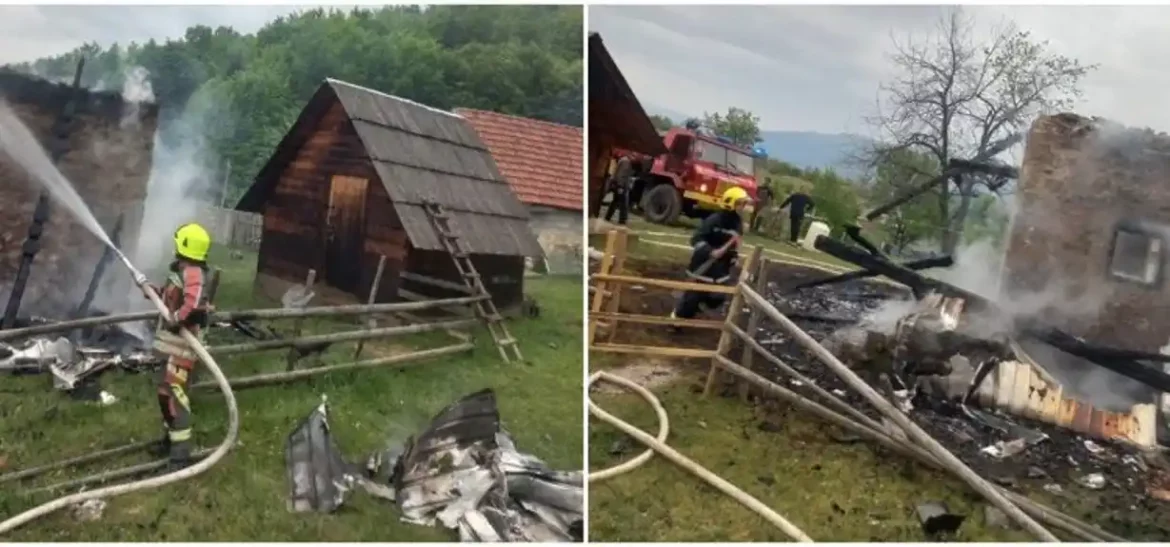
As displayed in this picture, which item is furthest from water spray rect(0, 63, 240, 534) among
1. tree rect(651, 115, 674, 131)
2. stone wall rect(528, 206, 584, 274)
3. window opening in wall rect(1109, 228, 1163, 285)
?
window opening in wall rect(1109, 228, 1163, 285)

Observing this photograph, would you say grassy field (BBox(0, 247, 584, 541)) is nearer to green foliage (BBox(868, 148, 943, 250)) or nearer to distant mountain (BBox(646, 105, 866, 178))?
distant mountain (BBox(646, 105, 866, 178))

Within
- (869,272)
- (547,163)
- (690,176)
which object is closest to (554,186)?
(547,163)

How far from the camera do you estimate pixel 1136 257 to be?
3.86 meters

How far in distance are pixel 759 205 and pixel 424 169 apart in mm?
1165

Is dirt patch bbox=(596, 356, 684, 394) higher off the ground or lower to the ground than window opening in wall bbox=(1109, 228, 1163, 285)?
lower

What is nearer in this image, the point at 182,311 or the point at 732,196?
the point at 182,311

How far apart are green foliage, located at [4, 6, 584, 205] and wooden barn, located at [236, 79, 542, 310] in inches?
2.8

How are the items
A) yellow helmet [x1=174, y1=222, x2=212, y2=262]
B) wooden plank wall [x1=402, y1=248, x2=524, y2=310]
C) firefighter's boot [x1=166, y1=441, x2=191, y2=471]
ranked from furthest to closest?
wooden plank wall [x1=402, y1=248, x2=524, y2=310] → yellow helmet [x1=174, y1=222, x2=212, y2=262] → firefighter's boot [x1=166, y1=441, x2=191, y2=471]

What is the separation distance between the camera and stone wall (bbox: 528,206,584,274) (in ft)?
12.6

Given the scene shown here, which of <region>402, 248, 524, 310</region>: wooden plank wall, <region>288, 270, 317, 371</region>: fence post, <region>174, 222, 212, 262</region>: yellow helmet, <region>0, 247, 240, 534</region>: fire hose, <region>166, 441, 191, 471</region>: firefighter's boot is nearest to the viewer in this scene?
<region>0, 247, 240, 534</region>: fire hose

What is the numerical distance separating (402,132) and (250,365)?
93 cm

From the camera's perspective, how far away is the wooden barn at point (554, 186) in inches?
152

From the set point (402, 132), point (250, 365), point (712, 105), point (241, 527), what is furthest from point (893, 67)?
point (241, 527)

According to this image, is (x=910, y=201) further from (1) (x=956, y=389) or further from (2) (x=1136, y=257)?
(2) (x=1136, y=257)
